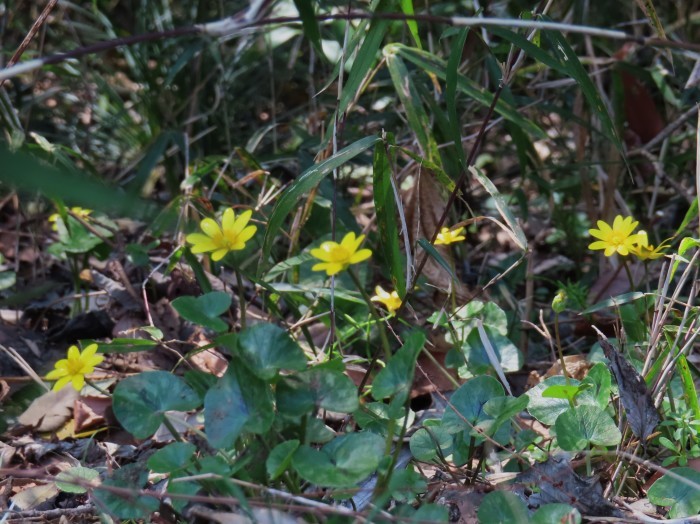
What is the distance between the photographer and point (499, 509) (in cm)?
103

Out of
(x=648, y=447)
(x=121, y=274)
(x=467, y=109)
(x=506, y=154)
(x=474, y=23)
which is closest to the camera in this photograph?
(x=474, y=23)

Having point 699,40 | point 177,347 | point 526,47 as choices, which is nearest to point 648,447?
point 526,47

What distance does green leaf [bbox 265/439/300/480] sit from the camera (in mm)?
980

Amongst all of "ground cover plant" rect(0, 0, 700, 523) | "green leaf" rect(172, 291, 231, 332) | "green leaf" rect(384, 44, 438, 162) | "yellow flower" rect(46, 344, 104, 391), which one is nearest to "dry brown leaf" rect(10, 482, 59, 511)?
"ground cover plant" rect(0, 0, 700, 523)

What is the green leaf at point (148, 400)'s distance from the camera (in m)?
1.07

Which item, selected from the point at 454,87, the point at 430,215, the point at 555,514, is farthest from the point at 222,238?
the point at 430,215

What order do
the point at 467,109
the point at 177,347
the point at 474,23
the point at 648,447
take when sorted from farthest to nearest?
the point at 467,109 → the point at 177,347 → the point at 648,447 → the point at 474,23

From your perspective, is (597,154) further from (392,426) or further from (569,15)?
(392,426)

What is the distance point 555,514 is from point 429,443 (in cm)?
23

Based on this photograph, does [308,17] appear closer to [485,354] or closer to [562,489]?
[485,354]

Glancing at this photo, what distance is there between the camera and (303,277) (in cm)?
181

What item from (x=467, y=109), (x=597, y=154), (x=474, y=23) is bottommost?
(x=597, y=154)

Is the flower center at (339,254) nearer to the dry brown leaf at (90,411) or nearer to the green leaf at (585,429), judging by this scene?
the green leaf at (585,429)

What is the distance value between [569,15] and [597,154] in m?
0.38
